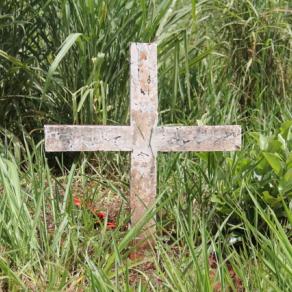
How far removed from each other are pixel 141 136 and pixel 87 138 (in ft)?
0.68

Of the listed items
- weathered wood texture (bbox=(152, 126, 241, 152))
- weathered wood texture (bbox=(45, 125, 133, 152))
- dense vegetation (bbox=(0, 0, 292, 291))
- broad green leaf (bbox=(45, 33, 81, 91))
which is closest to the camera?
dense vegetation (bbox=(0, 0, 292, 291))

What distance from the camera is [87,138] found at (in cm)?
299

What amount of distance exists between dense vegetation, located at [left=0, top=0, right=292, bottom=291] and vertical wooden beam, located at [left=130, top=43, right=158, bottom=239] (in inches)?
3.6

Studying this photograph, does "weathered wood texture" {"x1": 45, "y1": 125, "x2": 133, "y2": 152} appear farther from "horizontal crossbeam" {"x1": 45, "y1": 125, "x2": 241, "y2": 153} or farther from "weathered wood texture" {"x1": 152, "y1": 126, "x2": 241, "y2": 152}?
"weathered wood texture" {"x1": 152, "y1": 126, "x2": 241, "y2": 152}

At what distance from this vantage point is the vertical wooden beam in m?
3.04

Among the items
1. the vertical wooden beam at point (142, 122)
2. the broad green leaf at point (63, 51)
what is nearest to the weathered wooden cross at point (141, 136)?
the vertical wooden beam at point (142, 122)

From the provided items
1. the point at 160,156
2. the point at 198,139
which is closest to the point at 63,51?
the point at 160,156

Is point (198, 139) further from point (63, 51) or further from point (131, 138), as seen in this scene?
point (63, 51)

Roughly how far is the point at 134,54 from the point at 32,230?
783mm

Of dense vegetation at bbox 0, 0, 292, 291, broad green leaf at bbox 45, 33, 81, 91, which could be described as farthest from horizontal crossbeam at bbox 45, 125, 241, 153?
broad green leaf at bbox 45, 33, 81, 91

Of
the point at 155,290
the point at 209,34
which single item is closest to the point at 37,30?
the point at 209,34

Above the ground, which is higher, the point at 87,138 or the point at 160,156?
the point at 87,138

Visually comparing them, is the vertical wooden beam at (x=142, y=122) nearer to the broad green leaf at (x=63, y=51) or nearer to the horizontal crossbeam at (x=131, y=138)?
the horizontal crossbeam at (x=131, y=138)

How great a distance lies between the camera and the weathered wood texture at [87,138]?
2.95 meters
